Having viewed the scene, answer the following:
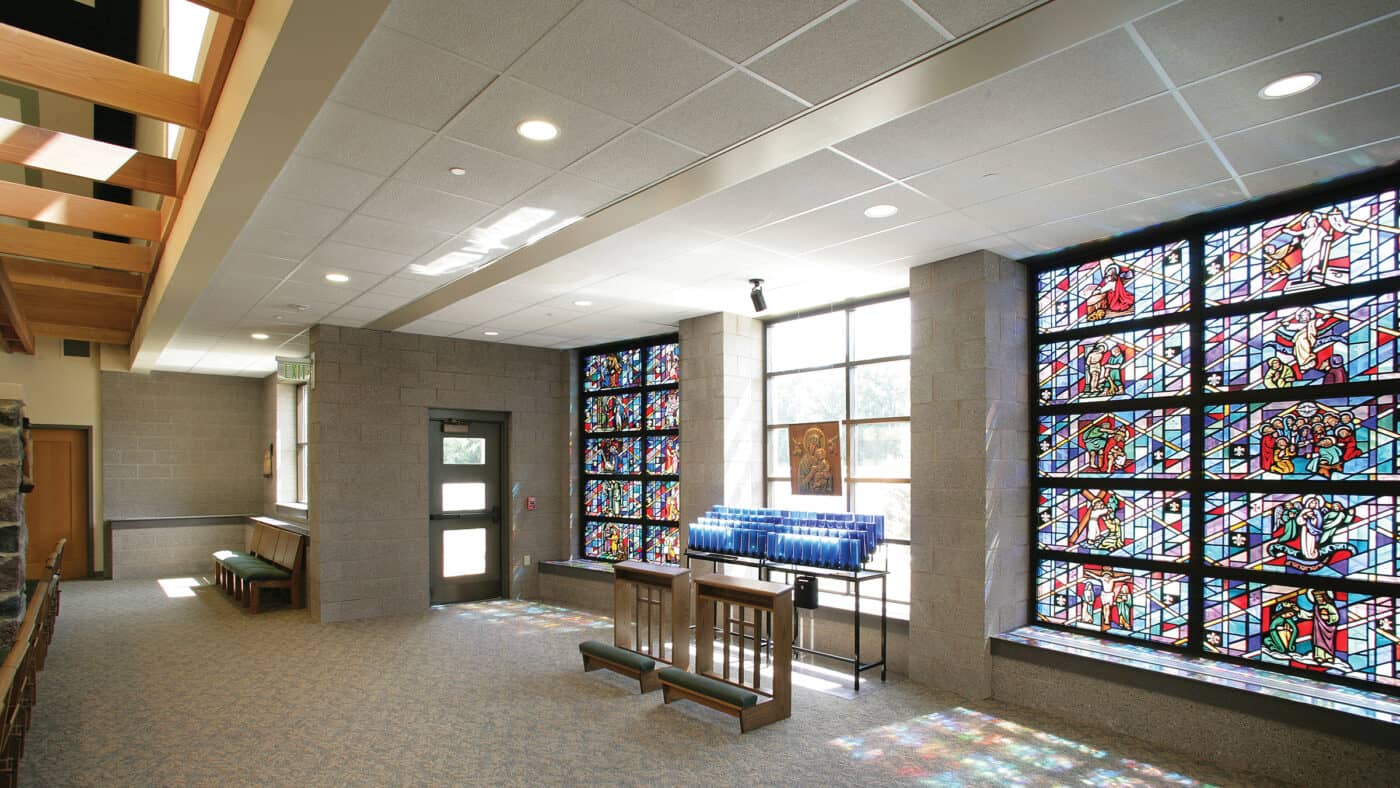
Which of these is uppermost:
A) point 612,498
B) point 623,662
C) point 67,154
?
point 67,154

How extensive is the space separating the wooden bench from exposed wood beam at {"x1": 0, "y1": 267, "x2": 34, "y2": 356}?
2.98 meters

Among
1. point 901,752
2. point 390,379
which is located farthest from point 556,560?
point 901,752

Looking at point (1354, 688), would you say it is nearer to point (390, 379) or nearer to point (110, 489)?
point (390, 379)

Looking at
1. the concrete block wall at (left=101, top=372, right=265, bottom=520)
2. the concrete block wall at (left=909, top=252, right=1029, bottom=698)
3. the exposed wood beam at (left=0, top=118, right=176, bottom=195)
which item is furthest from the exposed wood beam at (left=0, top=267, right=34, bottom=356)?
the concrete block wall at (left=909, top=252, right=1029, bottom=698)

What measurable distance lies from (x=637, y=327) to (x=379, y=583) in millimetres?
3443

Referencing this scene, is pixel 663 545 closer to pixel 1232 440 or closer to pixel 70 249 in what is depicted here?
pixel 1232 440

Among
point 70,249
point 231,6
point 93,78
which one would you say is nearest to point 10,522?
point 93,78

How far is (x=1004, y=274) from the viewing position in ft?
15.9

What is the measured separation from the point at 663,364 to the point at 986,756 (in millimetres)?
4889

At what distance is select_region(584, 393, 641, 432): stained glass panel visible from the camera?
26.4 ft

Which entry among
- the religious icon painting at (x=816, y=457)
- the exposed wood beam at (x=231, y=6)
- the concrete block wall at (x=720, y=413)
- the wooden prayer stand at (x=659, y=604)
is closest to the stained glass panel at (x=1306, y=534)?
the religious icon painting at (x=816, y=457)

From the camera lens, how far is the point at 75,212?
4273 millimetres

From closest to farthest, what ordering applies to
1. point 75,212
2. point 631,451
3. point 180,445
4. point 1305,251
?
point 1305,251
point 75,212
point 631,451
point 180,445

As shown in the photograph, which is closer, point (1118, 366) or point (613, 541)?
point (1118, 366)
